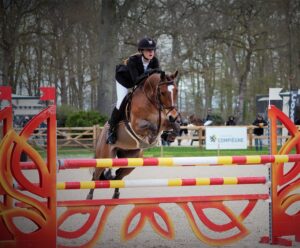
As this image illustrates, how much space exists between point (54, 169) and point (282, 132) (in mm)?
18243

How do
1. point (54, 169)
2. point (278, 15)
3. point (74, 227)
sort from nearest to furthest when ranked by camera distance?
point (54, 169), point (74, 227), point (278, 15)

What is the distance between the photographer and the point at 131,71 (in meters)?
6.59

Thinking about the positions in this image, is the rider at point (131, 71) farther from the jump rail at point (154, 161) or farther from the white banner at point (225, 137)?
the white banner at point (225, 137)

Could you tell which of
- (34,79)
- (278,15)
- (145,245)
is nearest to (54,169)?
(145,245)

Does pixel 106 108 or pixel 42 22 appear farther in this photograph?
pixel 42 22

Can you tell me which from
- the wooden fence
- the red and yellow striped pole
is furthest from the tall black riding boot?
the wooden fence

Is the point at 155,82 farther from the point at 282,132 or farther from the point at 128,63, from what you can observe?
the point at 282,132

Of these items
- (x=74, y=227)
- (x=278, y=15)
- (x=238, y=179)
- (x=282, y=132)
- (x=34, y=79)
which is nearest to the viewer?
(x=238, y=179)

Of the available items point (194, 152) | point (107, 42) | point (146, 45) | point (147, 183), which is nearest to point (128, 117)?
point (146, 45)

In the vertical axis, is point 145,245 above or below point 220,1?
below

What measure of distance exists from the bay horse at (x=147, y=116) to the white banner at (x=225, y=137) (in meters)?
10.3

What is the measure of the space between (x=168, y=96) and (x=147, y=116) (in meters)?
0.46

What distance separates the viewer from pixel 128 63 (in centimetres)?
658

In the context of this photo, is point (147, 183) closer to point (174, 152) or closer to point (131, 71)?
point (131, 71)
